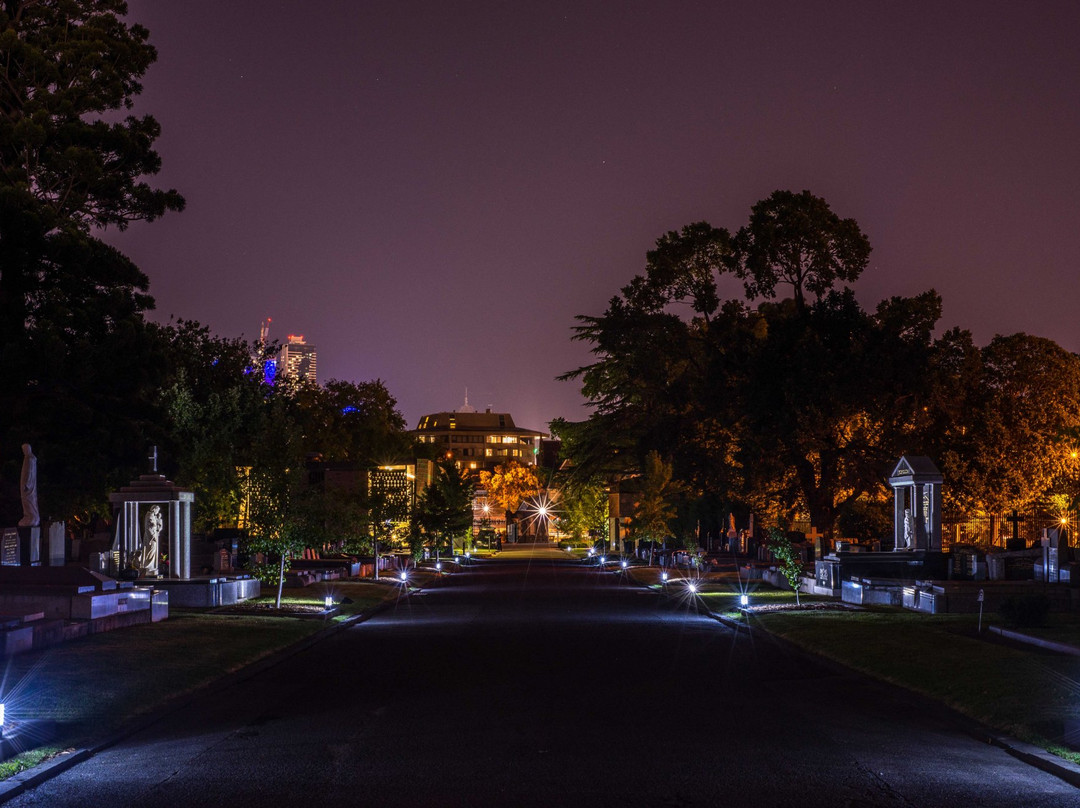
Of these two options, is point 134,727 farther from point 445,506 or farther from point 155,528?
point 445,506

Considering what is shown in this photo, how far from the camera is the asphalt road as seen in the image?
9289 mm

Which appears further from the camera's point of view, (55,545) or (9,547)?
(55,545)

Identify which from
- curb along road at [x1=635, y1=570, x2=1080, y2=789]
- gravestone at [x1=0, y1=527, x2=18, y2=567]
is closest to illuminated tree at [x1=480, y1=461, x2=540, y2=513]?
gravestone at [x1=0, y1=527, x2=18, y2=567]

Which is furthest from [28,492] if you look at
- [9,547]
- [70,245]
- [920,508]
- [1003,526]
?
[1003,526]

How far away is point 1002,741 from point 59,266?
36.7 m

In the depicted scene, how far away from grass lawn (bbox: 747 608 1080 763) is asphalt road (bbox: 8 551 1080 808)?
21.8 inches

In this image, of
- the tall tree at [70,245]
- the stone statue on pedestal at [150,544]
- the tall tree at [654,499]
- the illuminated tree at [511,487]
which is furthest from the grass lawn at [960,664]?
the illuminated tree at [511,487]

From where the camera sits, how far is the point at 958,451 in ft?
171

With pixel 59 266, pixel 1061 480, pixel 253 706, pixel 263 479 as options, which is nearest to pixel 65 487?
pixel 59 266

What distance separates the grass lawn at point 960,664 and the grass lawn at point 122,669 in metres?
9.66

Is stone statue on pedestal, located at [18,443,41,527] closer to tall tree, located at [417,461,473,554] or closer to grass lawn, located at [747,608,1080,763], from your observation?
grass lawn, located at [747,608,1080,763]

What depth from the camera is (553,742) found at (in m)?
11.5

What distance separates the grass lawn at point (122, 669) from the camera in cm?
1259

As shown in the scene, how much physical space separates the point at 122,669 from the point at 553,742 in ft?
25.6
